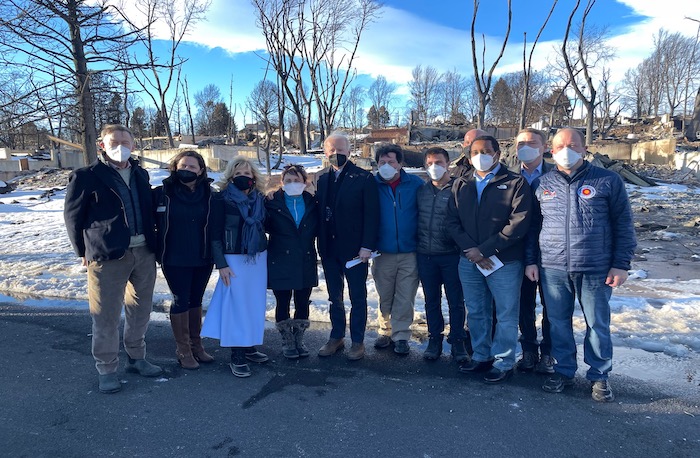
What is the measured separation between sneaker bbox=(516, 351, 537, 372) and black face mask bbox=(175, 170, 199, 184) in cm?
334

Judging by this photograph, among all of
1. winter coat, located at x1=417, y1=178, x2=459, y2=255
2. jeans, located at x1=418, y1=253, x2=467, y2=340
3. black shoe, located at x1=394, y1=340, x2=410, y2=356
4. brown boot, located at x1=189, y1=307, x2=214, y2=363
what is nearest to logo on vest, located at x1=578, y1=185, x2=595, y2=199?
winter coat, located at x1=417, y1=178, x2=459, y2=255

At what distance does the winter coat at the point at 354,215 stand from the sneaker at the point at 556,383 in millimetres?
1870

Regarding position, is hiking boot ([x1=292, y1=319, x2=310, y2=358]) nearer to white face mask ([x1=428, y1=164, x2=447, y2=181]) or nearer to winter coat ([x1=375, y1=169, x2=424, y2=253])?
winter coat ([x1=375, y1=169, x2=424, y2=253])

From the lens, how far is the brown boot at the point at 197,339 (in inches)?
172

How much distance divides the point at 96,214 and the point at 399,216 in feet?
8.59

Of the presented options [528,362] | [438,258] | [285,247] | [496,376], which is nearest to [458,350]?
[496,376]

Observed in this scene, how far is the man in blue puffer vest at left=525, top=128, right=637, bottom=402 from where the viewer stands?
348cm

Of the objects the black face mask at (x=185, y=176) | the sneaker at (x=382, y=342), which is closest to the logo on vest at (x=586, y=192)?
the sneaker at (x=382, y=342)

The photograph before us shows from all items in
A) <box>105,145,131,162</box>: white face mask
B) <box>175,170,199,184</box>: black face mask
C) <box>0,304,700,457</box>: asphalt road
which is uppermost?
<box>105,145,131,162</box>: white face mask

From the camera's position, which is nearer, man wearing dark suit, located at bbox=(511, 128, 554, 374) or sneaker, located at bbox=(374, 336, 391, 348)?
man wearing dark suit, located at bbox=(511, 128, 554, 374)

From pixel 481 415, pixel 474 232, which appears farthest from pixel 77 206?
pixel 481 415

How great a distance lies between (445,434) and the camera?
312 cm

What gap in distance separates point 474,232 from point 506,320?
788 mm

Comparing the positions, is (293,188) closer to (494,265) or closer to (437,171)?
(437,171)
